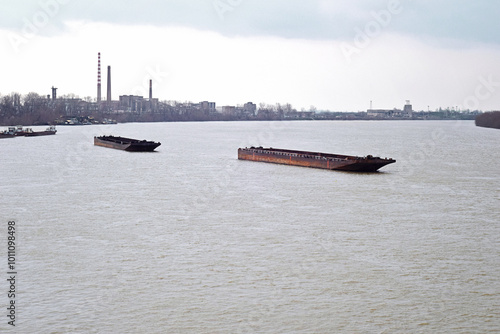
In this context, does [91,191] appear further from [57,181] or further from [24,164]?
[24,164]

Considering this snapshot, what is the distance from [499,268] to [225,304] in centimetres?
744

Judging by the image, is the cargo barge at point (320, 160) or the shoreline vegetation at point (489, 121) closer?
the cargo barge at point (320, 160)

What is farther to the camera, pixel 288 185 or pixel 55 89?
pixel 55 89

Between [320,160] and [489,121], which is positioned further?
[489,121]

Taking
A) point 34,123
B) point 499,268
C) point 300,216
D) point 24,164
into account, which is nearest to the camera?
point 499,268

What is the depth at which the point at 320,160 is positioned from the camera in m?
41.4

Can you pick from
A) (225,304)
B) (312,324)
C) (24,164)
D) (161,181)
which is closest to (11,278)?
(225,304)

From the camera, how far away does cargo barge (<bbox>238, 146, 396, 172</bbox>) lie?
126ft

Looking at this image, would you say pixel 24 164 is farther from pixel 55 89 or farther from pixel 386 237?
pixel 55 89

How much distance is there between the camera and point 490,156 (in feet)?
175

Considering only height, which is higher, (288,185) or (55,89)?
(55,89)

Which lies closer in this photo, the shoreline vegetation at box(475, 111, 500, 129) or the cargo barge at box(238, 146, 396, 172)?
the cargo barge at box(238, 146, 396, 172)

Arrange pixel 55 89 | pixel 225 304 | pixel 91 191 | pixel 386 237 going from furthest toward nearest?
pixel 55 89, pixel 91 191, pixel 386 237, pixel 225 304

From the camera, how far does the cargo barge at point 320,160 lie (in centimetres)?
3850
